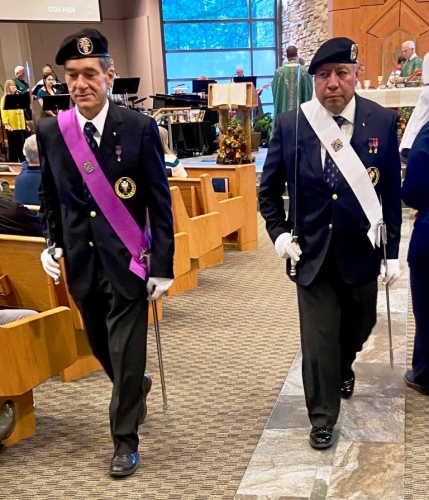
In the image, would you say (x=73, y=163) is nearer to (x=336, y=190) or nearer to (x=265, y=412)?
(x=336, y=190)

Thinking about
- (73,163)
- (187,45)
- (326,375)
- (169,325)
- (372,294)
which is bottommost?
(169,325)

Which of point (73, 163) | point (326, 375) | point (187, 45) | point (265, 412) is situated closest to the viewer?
point (73, 163)

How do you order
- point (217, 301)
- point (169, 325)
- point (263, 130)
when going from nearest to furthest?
point (169, 325) < point (217, 301) < point (263, 130)

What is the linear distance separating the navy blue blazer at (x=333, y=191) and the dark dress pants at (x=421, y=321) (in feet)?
1.56

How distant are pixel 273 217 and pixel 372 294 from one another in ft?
1.60

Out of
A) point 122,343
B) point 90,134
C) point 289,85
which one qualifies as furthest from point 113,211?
point 289,85

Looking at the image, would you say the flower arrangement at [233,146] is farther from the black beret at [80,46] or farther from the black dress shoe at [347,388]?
the black beret at [80,46]

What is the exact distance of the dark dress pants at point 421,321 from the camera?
9.42ft

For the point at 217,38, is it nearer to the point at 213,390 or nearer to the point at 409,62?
the point at 409,62

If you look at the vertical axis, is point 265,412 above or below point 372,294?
below

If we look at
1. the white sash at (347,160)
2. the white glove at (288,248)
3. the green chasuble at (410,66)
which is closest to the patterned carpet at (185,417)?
the white glove at (288,248)

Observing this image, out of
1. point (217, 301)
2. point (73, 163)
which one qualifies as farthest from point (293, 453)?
point (217, 301)

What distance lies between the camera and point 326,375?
2473mm

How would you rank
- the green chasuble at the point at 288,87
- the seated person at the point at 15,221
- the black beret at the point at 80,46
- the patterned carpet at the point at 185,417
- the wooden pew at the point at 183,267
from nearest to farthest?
the black beret at the point at 80,46 < the patterned carpet at the point at 185,417 < the seated person at the point at 15,221 < the wooden pew at the point at 183,267 < the green chasuble at the point at 288,87
